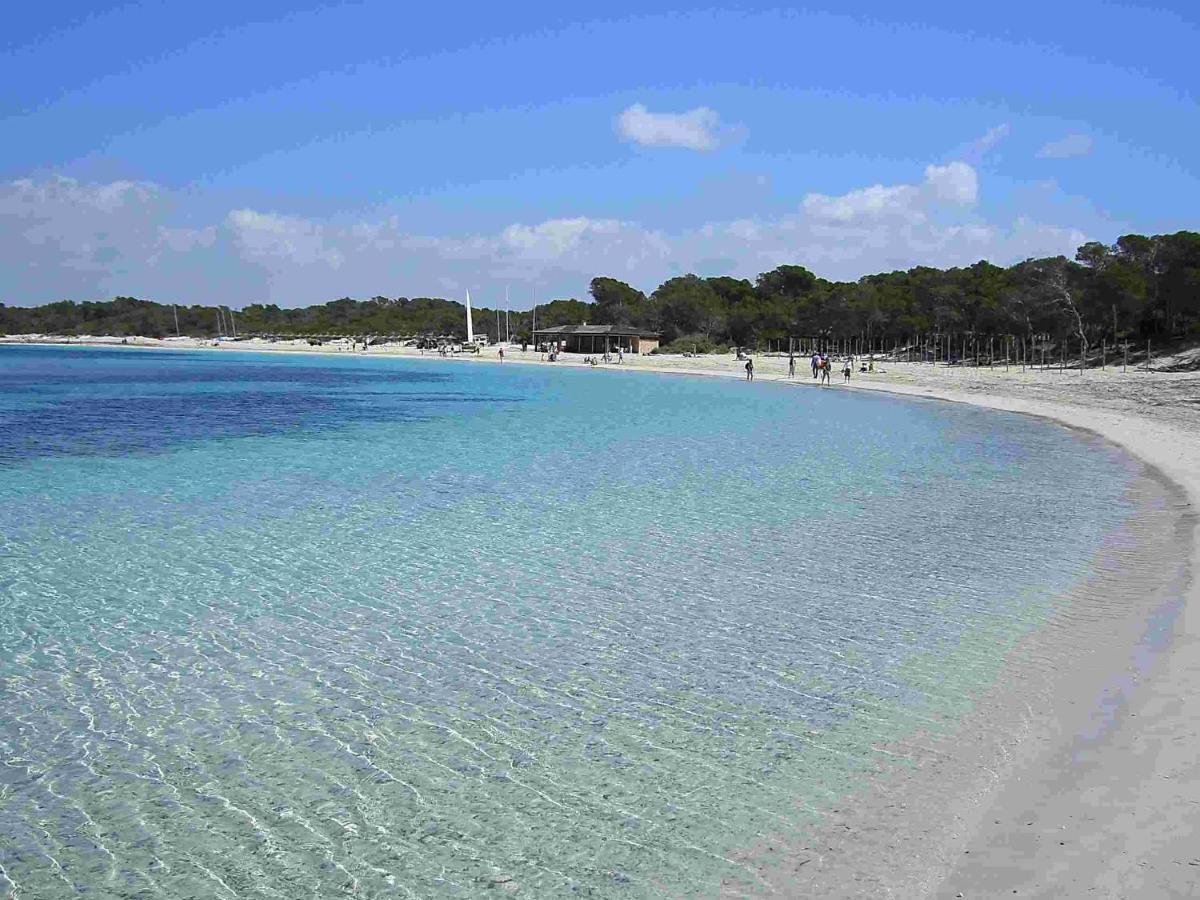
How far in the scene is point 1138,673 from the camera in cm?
634

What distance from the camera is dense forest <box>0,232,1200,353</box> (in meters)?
47.0

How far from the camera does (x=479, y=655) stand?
23.5ft

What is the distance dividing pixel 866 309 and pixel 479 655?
6845cm

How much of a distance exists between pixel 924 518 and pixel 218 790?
397 inches

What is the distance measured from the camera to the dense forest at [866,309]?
154 ft

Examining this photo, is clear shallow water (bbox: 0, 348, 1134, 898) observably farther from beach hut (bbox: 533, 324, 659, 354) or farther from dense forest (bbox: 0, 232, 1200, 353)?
beach hut (bbox: 533, 324, 659, 354)

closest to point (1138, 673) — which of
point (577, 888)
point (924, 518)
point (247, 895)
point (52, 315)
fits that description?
point (577, 888)

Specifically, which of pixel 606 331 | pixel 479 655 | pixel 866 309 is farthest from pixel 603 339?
pixel 479 655

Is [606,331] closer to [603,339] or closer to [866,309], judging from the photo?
[603,339]

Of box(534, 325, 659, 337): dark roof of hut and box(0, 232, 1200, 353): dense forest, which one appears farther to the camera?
box(534, 325, 659, 337): dark roof of hut

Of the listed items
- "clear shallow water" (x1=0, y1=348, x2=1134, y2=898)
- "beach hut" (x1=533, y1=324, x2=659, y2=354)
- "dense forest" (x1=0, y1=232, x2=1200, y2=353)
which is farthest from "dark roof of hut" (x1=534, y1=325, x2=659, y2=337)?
"clear shallow water" (x1=0, y1=348, x2=1134, y2=898)

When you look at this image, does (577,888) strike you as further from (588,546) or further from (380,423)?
(380,423)

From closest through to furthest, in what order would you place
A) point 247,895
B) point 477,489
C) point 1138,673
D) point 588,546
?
point 247,895 < point 1138,673 < point 588,546 < point 477,489

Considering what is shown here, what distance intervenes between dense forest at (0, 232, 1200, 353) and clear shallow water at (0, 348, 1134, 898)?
1349 inches
